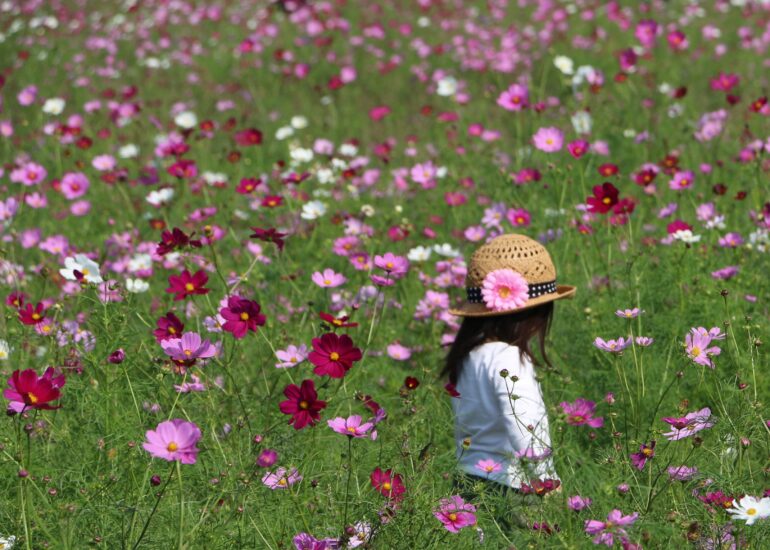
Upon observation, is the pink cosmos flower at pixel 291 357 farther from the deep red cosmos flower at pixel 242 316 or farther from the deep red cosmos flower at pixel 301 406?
the deep red cosmos flower at pixel 301 406

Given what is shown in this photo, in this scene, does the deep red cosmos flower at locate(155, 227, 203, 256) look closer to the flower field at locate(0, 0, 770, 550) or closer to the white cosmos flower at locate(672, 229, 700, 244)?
the flower field at locate(0, 0, 770, 550)

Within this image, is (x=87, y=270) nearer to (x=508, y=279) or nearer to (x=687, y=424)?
(x=508, y=279)

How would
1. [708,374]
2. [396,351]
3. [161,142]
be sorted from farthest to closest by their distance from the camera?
[161,142] < [396,351] < [708,374]

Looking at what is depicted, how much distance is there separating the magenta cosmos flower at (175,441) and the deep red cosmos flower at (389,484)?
0.44m

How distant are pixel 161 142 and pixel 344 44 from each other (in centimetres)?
261

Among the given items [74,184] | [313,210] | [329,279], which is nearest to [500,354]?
[329,279]

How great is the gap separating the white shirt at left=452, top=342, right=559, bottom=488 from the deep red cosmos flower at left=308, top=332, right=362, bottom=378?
1.21ft

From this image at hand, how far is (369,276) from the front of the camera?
3412 mm

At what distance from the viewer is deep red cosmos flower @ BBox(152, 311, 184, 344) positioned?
2346 mm

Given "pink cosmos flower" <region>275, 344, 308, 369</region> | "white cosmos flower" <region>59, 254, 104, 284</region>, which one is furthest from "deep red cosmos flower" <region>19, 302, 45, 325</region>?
"pink cosmos flower" <region>275, 344, 308, 369</region>

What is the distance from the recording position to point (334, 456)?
2541 mm

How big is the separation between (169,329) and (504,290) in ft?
2.65

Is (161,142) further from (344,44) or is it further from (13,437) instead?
(13,437)

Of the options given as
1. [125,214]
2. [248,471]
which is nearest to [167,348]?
[248,471]
